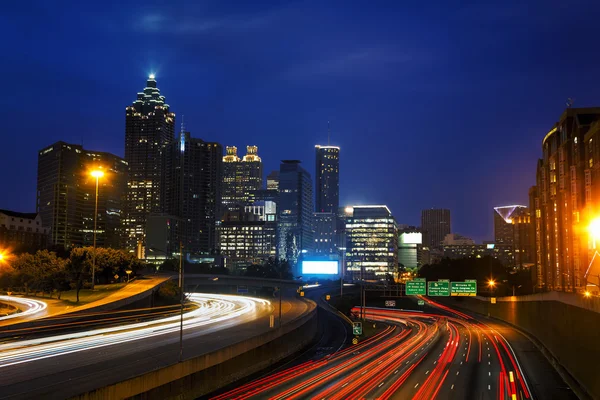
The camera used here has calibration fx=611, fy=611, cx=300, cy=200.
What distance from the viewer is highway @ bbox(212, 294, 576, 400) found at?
44562 millimetres

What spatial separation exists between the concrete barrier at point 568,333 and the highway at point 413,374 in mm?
2087

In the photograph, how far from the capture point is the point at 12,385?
32844 millimetres

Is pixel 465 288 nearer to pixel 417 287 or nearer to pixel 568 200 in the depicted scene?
pixel 417 287

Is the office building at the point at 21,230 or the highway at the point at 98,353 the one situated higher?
the office building at the point at 21,230

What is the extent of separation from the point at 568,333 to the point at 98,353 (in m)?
40.8

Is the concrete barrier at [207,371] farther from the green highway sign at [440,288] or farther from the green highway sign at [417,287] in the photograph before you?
the green highway sign at [417,287]

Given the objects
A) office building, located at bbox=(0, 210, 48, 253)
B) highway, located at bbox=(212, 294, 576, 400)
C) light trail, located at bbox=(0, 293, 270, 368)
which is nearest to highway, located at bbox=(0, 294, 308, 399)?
light trail, located at bbox=(0, 293, 270, 368)

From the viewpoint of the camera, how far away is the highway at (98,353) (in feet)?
111

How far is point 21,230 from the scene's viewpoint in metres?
186

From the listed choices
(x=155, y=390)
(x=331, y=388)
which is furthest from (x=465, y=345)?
(x=155, y=390)

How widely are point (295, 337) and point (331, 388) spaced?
2848cm

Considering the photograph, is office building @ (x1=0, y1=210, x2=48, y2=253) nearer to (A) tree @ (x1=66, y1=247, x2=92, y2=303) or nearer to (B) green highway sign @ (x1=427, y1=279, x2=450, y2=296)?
(A) tree @ (x1=66, y1=247, x2=92, y2=303)

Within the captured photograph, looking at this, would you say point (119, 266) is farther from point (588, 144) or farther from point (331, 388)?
point (588, 144)

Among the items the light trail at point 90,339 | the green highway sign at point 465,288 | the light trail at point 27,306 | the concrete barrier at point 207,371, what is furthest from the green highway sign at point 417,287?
the light trail at point 27,306
